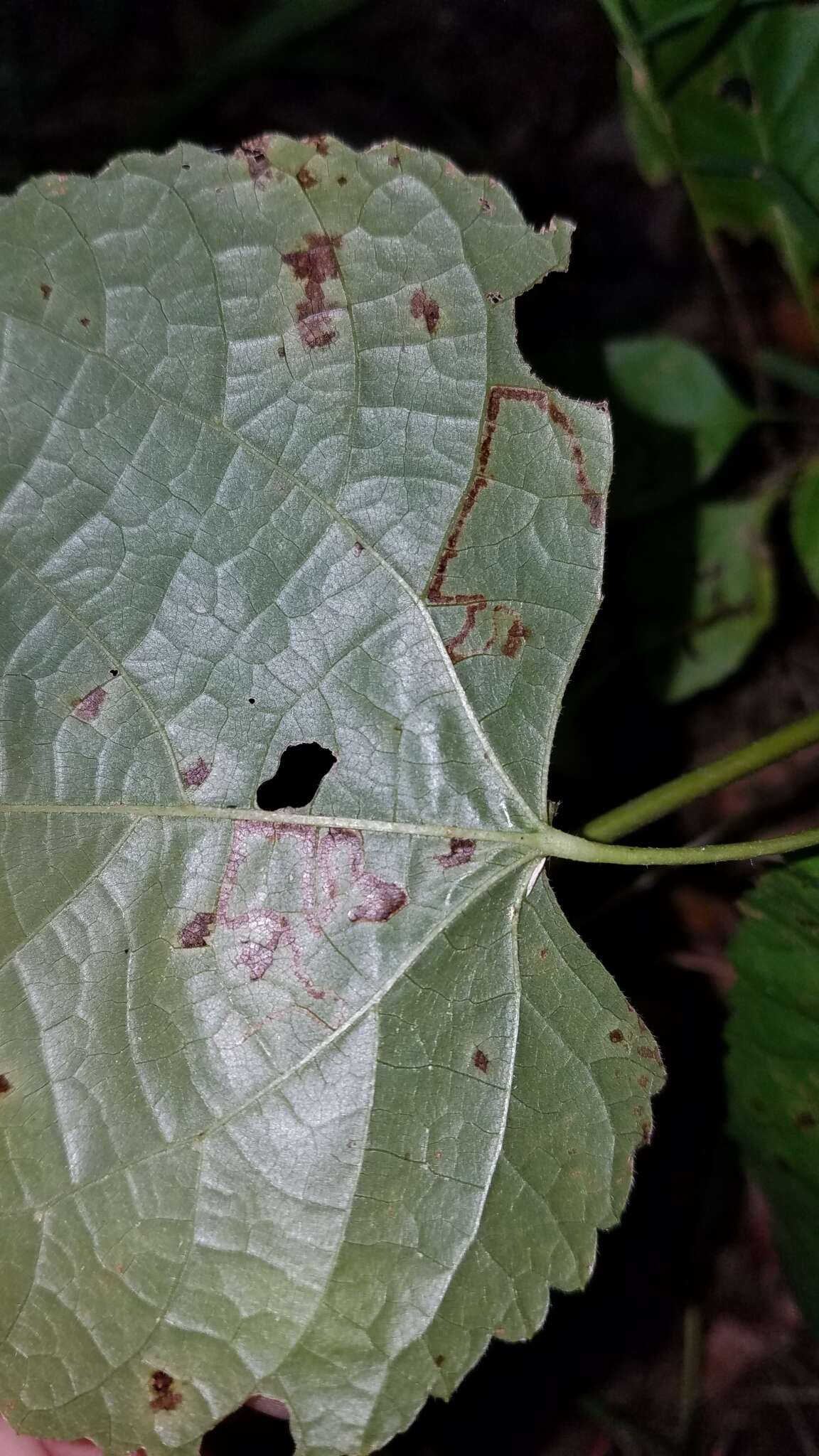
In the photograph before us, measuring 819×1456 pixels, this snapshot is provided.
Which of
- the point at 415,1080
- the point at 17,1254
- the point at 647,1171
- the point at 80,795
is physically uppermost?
the point at 80,795

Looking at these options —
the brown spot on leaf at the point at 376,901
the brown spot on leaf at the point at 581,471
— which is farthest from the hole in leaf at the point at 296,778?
the brown spot on leaf at the point at 581,471

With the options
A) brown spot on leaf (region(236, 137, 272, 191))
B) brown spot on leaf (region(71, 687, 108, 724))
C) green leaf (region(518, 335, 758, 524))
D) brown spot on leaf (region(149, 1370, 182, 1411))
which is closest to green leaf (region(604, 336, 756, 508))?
green leaf (region(518, 335, 758, 524))

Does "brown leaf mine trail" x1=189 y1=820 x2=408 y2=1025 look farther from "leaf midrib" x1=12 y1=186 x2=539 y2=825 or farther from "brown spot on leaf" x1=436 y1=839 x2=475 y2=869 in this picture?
"leaf midrib" x1=12 y1=186 x2=539 y2=825

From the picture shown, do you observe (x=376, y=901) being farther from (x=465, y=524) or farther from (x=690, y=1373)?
(x=690, y=1373)

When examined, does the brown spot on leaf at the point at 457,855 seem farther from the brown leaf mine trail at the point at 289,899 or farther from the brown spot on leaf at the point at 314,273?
the brown spot on leaf at the point at 314,273

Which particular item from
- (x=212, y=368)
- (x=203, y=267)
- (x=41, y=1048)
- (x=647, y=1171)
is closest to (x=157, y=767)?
(x=41, y=1048)

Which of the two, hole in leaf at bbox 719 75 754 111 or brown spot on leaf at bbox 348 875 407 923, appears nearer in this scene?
brown spot on leaf at bbox 348 875 407 923

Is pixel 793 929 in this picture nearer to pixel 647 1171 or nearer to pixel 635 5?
pixel 647 1171

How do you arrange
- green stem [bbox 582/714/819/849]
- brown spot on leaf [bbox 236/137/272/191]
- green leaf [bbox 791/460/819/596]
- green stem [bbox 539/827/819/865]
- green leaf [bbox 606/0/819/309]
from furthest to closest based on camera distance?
green leaf [bbox 791/460/819/596] < green leaf [bbox 606/0/819/309] < green stem [bbox 582/714/819/849] < green stem [bbox 539/827/819/865] < brown spot on leaf [bbox 236/137/272/191]
